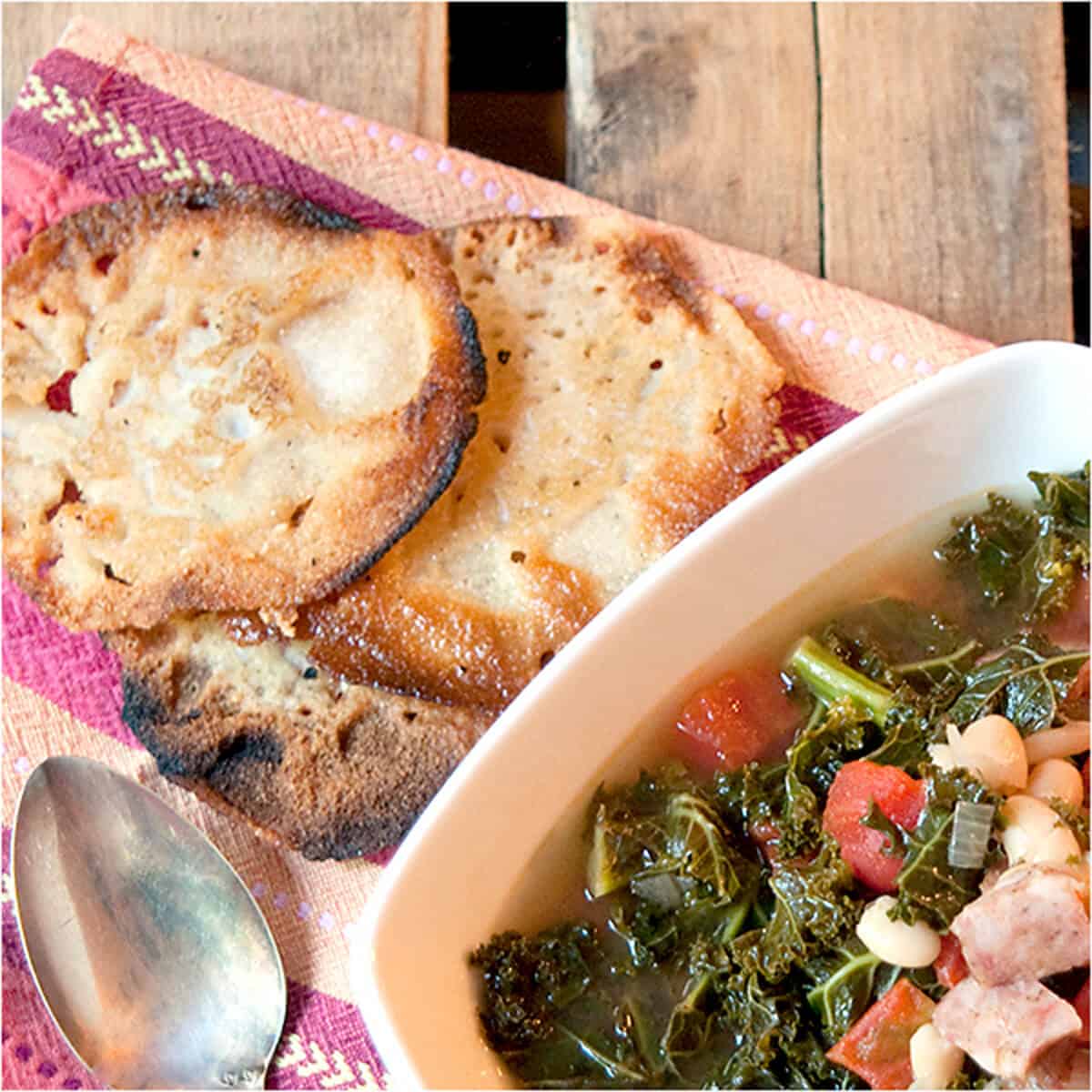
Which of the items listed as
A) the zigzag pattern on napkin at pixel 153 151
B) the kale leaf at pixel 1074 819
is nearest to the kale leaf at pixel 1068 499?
the kale leaf at pixel 1074 819

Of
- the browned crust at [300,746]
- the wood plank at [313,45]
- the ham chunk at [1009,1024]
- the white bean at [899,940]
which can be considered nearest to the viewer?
the ham chunk at [1009,1024]

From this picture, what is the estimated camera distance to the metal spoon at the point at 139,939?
2.03 metres

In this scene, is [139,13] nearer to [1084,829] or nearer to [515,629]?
[515,629]

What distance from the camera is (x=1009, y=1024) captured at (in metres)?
1.61

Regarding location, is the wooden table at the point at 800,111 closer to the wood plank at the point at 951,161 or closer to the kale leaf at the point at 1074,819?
the wood plank at the point at 951,161

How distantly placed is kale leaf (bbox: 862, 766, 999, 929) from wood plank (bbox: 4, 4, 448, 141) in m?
1.48

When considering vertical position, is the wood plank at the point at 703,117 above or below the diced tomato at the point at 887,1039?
above

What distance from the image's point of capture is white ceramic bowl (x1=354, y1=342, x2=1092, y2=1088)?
1.74 metres

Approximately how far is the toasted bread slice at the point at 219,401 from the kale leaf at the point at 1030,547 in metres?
0.75

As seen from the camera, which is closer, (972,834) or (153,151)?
(972,834)

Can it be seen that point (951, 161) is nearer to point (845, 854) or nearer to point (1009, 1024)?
point (845, 854)

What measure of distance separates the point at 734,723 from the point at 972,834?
1.17 ft

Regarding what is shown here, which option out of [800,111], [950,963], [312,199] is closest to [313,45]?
[312,199]

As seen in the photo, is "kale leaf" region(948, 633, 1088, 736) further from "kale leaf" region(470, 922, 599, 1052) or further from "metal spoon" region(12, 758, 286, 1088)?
"metal spoon" region(12, 758, 286, 1088)
